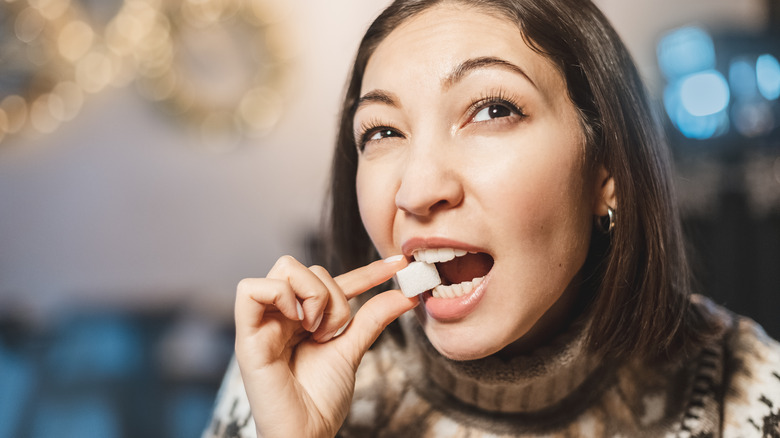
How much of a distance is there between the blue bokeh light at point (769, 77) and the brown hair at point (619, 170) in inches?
106

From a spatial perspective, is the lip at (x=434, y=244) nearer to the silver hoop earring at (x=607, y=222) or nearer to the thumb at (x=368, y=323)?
the thumb at (x=368, y=323)

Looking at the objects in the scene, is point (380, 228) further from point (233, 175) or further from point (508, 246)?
point (233, 175)

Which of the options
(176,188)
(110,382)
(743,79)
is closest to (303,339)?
(110,382)

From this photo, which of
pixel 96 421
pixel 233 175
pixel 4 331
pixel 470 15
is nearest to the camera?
pixel 470 15

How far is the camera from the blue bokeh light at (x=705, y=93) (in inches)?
135

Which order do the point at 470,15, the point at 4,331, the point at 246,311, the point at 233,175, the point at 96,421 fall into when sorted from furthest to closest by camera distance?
the point at 233,175 < the point at 4,331 < the point at 96,421 < the point at 470,15 < the point at 246,311

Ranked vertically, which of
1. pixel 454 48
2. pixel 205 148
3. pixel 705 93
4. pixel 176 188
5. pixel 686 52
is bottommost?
pixel 454 48

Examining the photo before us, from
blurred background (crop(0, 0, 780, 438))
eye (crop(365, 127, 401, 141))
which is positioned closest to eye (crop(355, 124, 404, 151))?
eye (crop(365, 127, 401, 141))

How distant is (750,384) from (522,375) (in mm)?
446

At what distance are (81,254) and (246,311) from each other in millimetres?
3191

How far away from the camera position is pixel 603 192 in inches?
42.8

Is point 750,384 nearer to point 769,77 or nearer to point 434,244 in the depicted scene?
point 434,244

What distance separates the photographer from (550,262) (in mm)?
955

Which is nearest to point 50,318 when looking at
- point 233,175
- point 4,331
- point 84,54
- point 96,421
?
point 4,331
